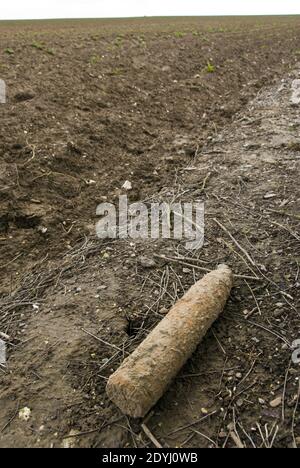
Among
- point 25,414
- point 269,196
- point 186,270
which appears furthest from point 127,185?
point 25,414

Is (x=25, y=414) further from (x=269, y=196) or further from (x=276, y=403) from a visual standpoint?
(x=269, y=196)

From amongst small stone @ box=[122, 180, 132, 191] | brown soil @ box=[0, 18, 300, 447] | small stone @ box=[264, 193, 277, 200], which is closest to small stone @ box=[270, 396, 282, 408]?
brown soil @ box=[0, 18, 300, 447]

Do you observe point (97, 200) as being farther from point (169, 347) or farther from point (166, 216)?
point (169, 347)

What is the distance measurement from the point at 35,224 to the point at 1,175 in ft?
2.55

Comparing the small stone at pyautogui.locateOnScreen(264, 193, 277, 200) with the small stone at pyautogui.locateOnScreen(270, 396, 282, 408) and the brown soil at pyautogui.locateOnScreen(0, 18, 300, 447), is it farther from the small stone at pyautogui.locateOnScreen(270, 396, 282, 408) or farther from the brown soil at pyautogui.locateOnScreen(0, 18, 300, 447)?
the small stone at pyautogui.locateOnScreen(270, 396, 282, 408)

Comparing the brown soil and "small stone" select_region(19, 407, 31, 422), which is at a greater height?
the brown soil

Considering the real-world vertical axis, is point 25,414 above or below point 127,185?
below

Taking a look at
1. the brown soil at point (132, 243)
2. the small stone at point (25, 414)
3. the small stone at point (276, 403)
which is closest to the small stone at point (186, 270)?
the brown soil at point (132, 243)

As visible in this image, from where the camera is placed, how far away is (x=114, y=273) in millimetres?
3252

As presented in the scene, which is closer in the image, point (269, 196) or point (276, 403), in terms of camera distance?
point (276, 403)

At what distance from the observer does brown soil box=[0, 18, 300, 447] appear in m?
2.34

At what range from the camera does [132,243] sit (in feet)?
11.7

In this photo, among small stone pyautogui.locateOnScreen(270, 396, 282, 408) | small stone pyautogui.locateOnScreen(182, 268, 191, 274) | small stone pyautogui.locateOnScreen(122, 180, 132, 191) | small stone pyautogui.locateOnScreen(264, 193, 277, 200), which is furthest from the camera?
small stone pyautogui.locateOnScreen(122, 180, 132, 191)
